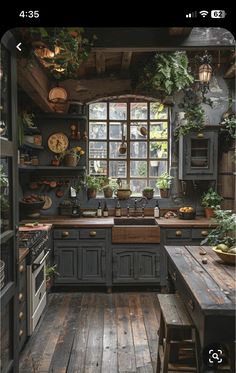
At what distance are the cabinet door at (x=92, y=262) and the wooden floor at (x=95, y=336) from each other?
7.3 inches

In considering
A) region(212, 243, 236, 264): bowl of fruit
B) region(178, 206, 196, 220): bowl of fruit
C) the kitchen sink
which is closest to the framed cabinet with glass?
region(212, 243, 236, 264): bowl of fruit

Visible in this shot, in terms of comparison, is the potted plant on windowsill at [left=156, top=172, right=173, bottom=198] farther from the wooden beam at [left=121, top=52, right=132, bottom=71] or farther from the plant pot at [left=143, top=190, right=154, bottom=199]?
the wooden beam at [left=121, top=52, right=132, bottom=71]

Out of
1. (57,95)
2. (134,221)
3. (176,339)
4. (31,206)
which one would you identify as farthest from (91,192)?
(176,339)

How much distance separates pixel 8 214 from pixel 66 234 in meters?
2.36

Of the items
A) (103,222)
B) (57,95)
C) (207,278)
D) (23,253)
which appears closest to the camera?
(207,278)

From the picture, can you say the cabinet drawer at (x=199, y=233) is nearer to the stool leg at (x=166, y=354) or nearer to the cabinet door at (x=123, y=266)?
the cabinet door at (x=123, y=266)

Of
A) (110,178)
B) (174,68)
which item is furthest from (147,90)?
(110,178)

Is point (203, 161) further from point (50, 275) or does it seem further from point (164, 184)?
point (50, 275)

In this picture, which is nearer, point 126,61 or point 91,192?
point 126,61

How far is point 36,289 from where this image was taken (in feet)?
10.2

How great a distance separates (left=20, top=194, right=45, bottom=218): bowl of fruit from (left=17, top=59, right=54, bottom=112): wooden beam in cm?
103

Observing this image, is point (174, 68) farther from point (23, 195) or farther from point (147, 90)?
point (23, 195)

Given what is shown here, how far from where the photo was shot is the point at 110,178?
4.89m
